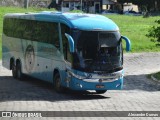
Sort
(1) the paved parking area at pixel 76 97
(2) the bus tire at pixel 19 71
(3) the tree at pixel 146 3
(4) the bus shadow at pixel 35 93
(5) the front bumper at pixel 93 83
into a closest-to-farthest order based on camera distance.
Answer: (1) the paved parking area at pixel 76 97, (4) the bus shadow at pixel 35 93, (5) the front bumper at pixel 93 83, (2) the bus tire at pixel 19 71, (3) the tree at pixel 146 3

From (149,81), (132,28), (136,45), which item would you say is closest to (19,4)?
(132,28)

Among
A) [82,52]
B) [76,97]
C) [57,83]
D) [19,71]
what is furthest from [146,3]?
[82,52]

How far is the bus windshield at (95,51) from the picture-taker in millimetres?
19859

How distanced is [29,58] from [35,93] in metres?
4.52

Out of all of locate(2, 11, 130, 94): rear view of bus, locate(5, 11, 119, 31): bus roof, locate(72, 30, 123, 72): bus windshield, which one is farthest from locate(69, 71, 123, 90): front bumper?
locate(5, 11, 119, 31): bus roof

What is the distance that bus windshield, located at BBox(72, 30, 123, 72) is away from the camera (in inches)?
782

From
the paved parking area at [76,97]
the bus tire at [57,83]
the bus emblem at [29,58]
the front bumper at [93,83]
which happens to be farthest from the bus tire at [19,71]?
the front bumper at [93,83]

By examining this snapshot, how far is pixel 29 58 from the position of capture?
25266mm

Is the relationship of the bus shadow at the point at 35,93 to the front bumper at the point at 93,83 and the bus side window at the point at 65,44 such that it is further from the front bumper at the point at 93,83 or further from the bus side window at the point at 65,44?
the bus side window at the point at 65,44

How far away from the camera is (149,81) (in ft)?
86.4

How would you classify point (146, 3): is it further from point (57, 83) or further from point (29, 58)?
point (57, 83)

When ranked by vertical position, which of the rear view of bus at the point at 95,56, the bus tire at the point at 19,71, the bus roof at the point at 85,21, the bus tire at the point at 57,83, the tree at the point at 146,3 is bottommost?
the tree at the point at 146,3

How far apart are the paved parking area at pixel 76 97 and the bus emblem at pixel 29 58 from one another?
0.82m

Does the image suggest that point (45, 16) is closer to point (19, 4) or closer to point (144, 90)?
point (144, 90)
